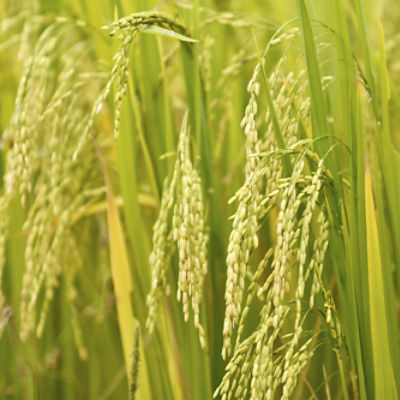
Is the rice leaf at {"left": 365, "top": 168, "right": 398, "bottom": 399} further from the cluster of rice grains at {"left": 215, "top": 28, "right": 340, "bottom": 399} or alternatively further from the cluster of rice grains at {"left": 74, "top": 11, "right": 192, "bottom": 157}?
A: the cluster of rice grains at {"left": 74, "top": 11, "right": 192, "bottom": 157}

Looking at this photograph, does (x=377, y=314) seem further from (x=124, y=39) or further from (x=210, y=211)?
(x=124, y=39)

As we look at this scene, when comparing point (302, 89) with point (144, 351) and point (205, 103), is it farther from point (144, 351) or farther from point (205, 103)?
point (144, 351)

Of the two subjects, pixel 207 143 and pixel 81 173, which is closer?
pixel 207 143

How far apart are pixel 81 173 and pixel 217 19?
526 mm

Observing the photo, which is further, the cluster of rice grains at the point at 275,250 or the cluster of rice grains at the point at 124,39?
the cluster of rice grains at the point at 124,39

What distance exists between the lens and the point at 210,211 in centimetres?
133

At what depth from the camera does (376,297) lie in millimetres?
1045

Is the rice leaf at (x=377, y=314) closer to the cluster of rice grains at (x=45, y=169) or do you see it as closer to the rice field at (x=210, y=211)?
the rice field at (x=210, y=211)

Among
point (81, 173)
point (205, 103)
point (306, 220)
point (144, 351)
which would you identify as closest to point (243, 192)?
point (306, 220)

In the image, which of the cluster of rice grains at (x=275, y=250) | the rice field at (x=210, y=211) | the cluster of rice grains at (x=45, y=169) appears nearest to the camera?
the cluster of rice grains at (x=275, y=250)

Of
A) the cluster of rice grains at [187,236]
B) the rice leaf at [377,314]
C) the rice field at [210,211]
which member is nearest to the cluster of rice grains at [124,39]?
the rice field at [210,211]

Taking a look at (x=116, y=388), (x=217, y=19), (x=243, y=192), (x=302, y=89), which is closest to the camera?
(x=243, y=192)

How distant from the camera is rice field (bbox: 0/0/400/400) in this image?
0.99 m

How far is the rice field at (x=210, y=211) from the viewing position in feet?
3.25
